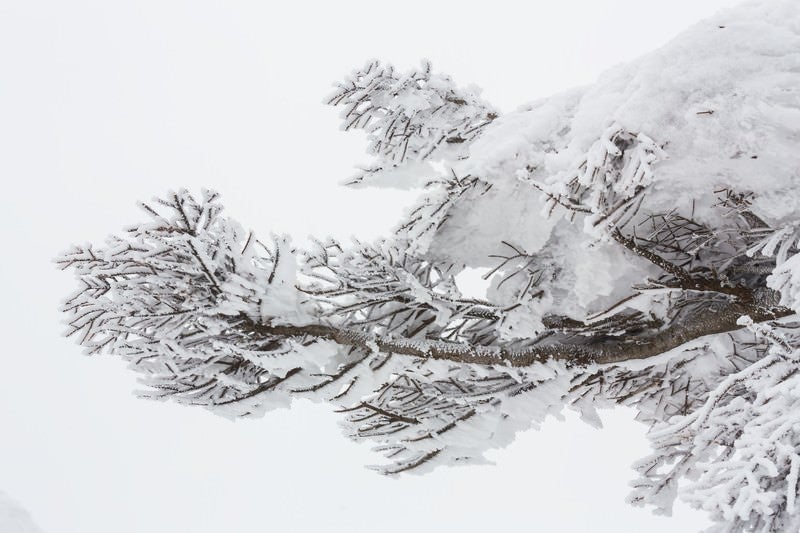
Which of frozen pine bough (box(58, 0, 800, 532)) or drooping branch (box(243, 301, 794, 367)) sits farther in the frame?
drooping branch (box(243, 301, 794, 367))

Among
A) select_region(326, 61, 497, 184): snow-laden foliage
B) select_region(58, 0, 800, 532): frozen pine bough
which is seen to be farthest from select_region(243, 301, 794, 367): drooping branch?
select_region(326, 61, 497, 184): snow-laden foliage

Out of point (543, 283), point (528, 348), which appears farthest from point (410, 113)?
point (528, 348)

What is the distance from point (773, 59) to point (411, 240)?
234 centimetres

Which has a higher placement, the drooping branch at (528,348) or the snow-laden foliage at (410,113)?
the snow-laden foliage at (410,113)

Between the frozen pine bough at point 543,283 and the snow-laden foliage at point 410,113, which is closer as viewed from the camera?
the frozen pine bough at point 543,283

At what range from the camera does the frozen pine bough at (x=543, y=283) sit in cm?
331

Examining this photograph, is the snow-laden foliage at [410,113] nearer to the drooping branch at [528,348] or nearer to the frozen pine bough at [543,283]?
the frozen pine bough at [543,283]

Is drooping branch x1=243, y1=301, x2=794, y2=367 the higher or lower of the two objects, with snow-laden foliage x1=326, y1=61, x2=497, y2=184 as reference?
lower

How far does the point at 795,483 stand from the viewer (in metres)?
2.84

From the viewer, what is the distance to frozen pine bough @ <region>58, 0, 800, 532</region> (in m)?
3.31

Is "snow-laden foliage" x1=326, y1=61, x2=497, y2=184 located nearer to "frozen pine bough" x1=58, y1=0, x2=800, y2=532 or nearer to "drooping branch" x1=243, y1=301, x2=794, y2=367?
"frozen pine bough" x1=58, y1=0, x2=800, y2=532

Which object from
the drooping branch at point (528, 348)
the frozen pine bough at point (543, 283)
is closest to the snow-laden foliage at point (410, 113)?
the frozen pine bough at point (543, 283)

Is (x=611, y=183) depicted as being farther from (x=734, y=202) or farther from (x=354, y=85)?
(x=354, y=85)

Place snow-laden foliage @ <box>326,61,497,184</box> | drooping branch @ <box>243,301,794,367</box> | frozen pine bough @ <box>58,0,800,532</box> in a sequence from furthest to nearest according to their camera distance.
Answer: snow-laden foliage @ <box>326,61,497,184</box> < drooping branch @ <box>243,301,794,367</box> < frozen pine bough @ <box>58,0,800,532</box>
